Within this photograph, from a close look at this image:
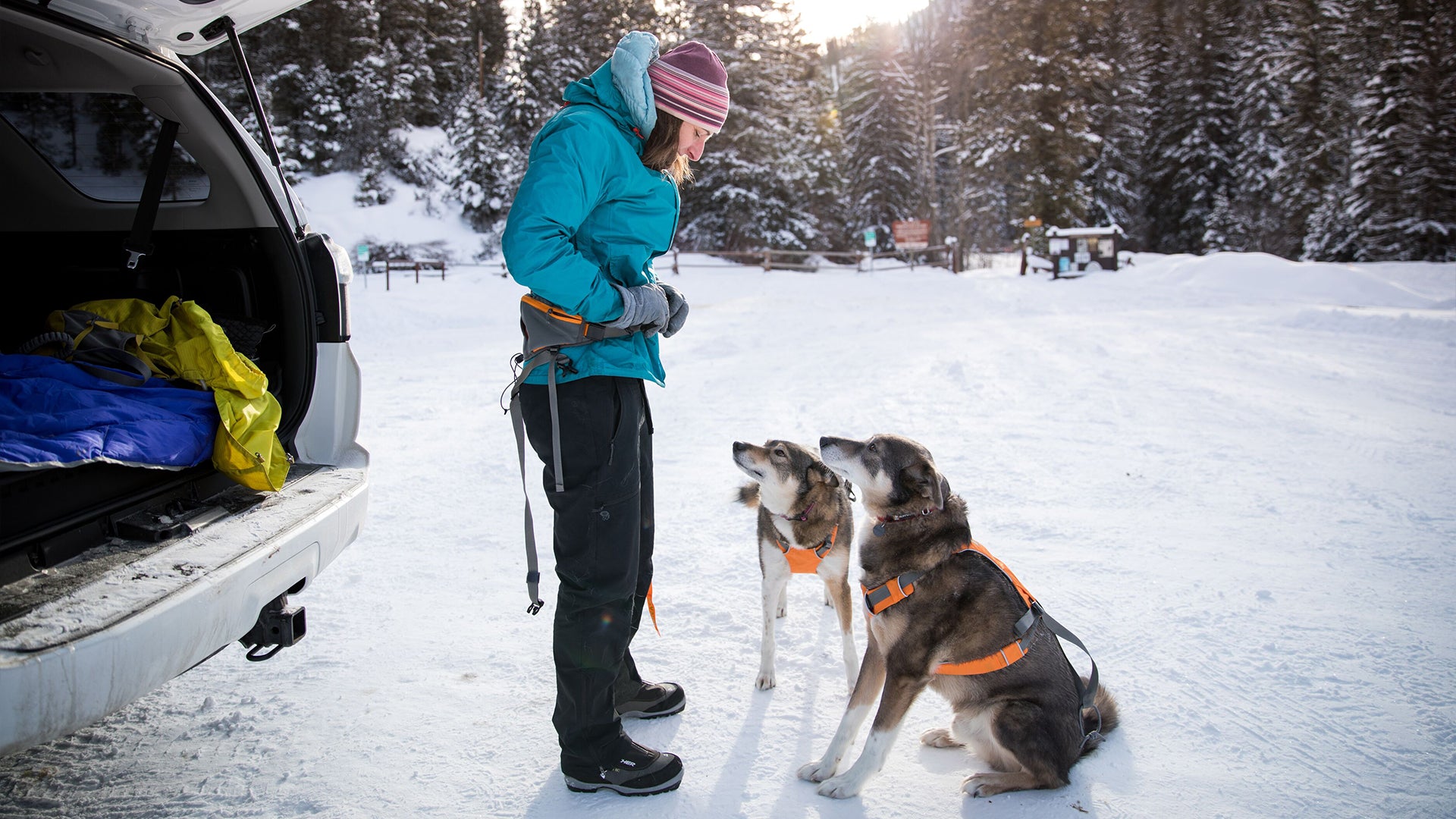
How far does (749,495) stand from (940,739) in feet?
4.65

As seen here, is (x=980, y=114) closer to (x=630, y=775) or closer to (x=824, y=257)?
(x=824, y=257)

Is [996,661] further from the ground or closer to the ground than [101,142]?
closer to the ground

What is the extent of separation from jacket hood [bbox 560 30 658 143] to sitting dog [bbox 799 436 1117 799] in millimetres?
1542

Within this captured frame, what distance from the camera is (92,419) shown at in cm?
230

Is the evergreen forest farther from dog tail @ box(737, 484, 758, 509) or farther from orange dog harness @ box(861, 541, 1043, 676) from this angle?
orange dog harness @ box(861, 541, 1043, 676)

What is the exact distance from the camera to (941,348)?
10.6 meters

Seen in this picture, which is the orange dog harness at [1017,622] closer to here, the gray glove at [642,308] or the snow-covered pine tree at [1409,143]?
the gray glove at [642,308]

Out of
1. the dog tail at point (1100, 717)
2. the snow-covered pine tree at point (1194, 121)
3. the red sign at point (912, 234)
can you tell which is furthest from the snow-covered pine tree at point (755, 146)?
the dog tail at point (1100, 717)

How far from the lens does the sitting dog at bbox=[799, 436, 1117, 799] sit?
253 cm

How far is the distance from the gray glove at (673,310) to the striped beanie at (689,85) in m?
0.53

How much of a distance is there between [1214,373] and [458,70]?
4248cm

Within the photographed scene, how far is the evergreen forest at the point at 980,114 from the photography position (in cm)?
2756

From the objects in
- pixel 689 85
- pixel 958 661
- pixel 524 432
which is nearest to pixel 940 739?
pixel 958 661

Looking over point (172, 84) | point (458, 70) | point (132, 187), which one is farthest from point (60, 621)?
point (458, 70)
